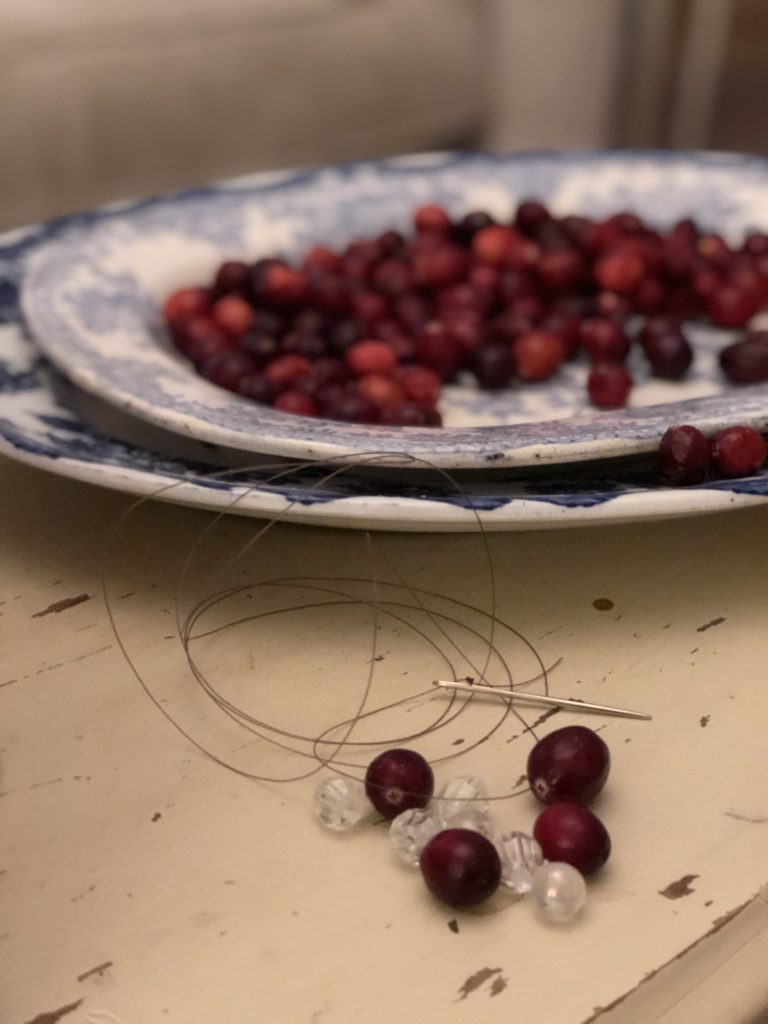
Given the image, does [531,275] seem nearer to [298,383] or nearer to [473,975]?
[298,383]

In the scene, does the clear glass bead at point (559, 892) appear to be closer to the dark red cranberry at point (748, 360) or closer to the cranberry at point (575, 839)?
the cranberry at point (575, 839)

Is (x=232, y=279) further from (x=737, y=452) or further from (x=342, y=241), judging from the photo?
(x=737, y=452)

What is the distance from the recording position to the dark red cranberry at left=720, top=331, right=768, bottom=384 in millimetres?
601

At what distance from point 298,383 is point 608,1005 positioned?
37cm

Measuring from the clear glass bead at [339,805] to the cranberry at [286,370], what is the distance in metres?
0.28

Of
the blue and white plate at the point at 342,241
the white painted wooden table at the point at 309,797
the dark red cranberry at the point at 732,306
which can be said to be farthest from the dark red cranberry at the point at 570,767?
the dark red cranberry at the point at 732,306

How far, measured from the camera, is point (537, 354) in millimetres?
625

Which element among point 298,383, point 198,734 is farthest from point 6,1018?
point 298,383

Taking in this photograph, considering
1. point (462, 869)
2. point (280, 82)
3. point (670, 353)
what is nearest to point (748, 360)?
point (670, 353)

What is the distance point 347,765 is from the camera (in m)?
0.39

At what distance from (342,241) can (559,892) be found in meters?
0.54

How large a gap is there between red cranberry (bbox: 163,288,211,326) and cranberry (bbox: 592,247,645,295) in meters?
0.24

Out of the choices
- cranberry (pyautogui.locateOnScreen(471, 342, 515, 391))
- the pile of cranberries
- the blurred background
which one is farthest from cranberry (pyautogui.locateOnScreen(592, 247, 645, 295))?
the blurred background

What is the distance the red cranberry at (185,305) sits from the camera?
2.18ft
